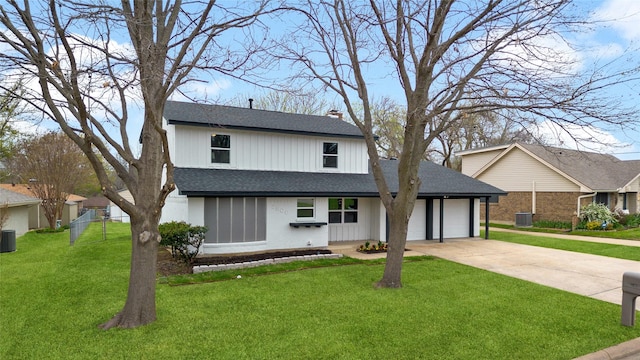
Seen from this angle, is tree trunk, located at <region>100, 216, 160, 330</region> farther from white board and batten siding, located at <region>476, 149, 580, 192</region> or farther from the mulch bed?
white board and batten siding, located at <region>476, 149, 580, 192</region>

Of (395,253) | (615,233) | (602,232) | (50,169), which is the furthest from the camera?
(50,169)

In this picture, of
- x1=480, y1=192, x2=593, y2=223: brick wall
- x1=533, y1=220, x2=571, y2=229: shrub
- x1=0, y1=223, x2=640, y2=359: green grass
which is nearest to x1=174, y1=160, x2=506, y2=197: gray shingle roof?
x1=0, y1=223, x2=640, y2=359: green grass

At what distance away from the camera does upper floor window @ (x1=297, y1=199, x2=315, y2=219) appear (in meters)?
13.4

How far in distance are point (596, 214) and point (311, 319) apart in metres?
20.8

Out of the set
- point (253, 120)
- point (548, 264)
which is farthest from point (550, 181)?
point (253, 120)

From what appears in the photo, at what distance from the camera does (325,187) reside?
13516 mm

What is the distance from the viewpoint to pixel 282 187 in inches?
500

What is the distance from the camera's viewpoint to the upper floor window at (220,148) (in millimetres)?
13664

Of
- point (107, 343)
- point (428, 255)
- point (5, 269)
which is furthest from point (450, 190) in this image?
point (5, 269)

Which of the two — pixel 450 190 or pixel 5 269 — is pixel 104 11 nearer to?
pixel 5 269

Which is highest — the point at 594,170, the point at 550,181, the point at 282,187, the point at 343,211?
the point at 594,170

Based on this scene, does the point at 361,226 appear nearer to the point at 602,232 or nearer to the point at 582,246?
the point at 582,246

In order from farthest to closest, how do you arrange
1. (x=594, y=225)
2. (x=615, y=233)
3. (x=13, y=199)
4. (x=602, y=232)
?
(x=13, y=199) < (x=594, y=225) < (x=602, y=232) < (x=615, y=233)

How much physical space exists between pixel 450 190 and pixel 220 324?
12568 millimetres
